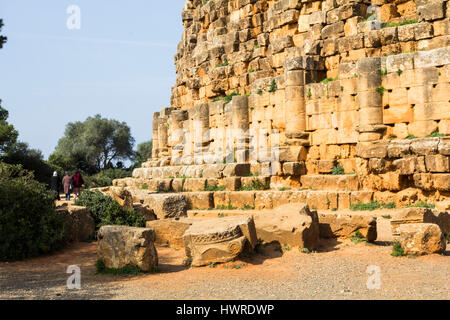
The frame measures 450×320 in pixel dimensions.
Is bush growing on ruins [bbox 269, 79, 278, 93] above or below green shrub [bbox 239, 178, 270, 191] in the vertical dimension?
above

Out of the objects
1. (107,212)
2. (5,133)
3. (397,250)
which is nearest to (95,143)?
(5,133)

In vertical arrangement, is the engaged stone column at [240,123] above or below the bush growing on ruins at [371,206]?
above

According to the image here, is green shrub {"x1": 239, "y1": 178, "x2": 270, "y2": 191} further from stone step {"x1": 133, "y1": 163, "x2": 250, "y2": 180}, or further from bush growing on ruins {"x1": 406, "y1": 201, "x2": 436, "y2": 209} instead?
bush growing on ruins {"x1": 406, "y1": 201, "x2": 436, "y2": 209}

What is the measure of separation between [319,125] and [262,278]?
31.1ft

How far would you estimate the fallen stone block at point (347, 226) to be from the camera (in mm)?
11742

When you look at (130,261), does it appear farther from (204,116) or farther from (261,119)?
(204,116)

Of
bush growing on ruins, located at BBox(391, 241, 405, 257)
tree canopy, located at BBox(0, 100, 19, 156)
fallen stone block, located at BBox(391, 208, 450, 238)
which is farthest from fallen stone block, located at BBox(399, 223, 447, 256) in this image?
tree canopy, located at BBox(0, 100, 19, 156)

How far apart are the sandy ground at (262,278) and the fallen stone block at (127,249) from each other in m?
0.31

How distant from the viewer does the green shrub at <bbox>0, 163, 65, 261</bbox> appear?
11242mm

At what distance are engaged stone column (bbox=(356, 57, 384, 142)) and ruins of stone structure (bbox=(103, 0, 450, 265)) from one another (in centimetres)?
3

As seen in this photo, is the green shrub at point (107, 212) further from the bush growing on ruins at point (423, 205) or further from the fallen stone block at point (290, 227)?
the bush growing on ruins at point (423, 205)

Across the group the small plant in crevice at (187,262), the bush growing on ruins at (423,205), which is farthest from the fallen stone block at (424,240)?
the bush growing on ruins at (423,205)
